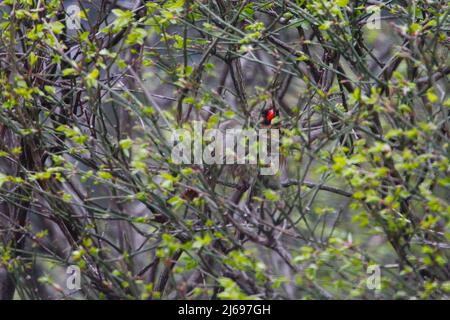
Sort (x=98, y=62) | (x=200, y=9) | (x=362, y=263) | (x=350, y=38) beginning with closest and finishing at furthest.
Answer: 1. (x=362, y=263)
2. (x=98, y=62)
3. (x=350, y=38)
4. (x=200, y=9)

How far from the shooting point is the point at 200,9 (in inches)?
183

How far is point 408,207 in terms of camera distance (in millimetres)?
4176

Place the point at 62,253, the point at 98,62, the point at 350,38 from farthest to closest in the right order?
the point at 62,253 < the point at 350,38 < the point at 98,62

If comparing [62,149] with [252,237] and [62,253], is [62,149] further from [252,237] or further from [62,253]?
[252,237]

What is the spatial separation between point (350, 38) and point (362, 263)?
1.51 m

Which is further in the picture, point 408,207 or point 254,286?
point 408,207

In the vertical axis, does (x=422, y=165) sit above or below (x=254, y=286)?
above

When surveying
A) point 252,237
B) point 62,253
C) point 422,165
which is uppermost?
point 422,165

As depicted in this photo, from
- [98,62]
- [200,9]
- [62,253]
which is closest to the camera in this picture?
[98,62]

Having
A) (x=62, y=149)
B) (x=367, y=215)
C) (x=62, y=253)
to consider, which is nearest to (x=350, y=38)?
(x=367, y=215)
